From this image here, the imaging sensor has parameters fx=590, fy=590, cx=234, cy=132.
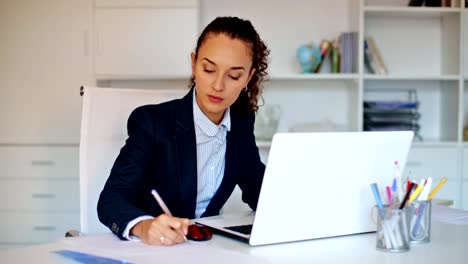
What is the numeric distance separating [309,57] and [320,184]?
2.27 meters

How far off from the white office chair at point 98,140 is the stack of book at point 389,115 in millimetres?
1991

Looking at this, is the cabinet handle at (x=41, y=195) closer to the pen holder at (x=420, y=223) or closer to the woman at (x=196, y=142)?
the woman at (x=196, y=142)

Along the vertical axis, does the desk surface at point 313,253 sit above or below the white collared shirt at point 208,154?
below

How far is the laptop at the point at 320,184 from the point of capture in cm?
113

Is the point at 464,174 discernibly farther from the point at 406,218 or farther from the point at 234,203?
the point at 406,218

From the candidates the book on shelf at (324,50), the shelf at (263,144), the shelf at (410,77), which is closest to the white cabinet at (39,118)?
the shelf at (263,144)

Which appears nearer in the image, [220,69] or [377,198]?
[377,198]

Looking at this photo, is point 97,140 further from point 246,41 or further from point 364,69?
point 364,69

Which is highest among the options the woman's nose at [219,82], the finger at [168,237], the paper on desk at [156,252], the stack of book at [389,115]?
the woman's nose at [219,82]

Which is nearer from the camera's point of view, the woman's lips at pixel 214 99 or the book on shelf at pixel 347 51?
the woman's lips at pixel 214 99

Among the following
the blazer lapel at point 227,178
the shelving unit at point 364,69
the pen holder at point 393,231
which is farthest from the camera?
the shelving unit at point 364,69

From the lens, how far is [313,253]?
114cm

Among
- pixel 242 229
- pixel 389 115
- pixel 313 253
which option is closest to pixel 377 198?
pixel 313 253

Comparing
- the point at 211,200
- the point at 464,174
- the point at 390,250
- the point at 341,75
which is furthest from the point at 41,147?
the point at 390,250
